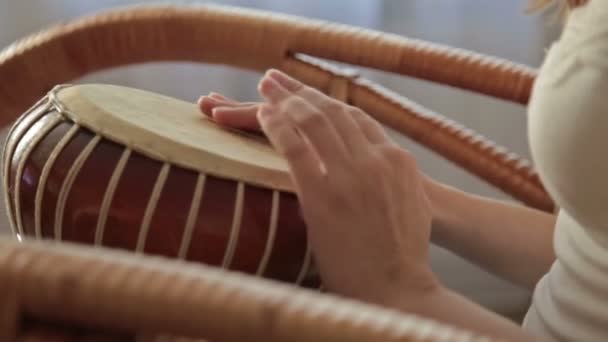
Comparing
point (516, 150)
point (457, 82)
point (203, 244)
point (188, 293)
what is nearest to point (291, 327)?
point (188, 293)

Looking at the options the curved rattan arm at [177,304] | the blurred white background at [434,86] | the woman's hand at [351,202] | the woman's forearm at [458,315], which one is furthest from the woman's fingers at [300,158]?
the blurred white background at [434,86]

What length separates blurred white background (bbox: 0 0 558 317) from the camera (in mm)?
1298

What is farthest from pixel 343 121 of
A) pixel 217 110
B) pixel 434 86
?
pixel 434 86

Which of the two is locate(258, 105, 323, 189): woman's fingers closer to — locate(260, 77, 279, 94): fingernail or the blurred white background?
locate(260, 77, 279, 94): fingernail

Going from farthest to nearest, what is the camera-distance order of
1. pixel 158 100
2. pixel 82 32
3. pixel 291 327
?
pixel 82 32, pixel 158 100, pixel 291 327

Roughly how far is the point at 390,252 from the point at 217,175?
14 centimetres

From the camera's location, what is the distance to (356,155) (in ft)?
2.31

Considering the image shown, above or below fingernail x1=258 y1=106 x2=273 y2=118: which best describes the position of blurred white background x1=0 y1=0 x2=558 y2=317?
below

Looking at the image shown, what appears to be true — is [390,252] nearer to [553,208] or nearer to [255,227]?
[255,227]

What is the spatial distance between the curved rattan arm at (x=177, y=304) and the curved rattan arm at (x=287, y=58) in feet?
1.68

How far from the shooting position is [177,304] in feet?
1.51

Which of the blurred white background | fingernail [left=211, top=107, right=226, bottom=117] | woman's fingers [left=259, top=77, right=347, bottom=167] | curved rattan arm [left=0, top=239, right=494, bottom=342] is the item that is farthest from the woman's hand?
the blurred white background

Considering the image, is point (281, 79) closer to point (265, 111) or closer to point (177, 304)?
point (265, 111)

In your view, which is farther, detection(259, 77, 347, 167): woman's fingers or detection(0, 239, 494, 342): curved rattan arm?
detection(259, 77, 347, 167): woman's fingers
